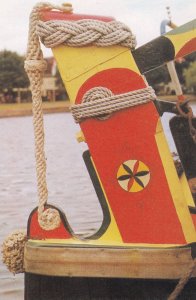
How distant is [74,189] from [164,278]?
8.56 m

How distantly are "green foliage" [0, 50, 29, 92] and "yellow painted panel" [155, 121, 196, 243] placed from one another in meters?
69.4

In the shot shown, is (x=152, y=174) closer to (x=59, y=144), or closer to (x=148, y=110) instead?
(x=148, y=110)

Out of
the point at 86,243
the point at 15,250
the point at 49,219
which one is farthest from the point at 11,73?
the point at 86,243

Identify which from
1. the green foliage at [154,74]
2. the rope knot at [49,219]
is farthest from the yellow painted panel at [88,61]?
the rope knot at [49,219]

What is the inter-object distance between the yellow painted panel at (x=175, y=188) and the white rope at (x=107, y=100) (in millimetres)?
151

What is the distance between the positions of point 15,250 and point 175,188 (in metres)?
0.92

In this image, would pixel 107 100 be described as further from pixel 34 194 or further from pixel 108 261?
pixel 34 194

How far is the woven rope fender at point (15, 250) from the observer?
3.79 meters

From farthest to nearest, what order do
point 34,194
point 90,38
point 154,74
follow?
1. point 34,194
2. point 154,74
3. point 90,38

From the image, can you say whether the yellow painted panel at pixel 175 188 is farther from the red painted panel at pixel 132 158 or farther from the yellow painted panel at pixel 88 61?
the yellow painted panel at pixel 88 61

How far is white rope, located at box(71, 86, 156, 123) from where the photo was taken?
3426mm

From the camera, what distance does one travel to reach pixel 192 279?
3.53 m

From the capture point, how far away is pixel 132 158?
137 inches

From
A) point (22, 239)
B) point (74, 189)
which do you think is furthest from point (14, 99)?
point (22, 239)
